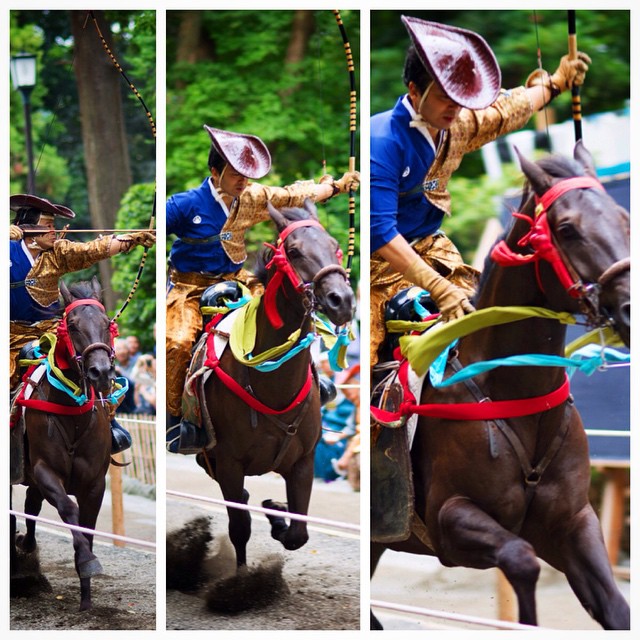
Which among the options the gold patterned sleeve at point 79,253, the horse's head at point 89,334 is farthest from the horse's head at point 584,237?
the gold patterned sleeve at point 79,253

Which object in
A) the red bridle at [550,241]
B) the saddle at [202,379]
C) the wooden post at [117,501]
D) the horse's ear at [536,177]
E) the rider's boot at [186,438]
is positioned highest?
the horse's ear at [536,177]

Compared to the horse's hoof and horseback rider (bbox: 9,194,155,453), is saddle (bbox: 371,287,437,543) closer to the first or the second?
the horse's hoof

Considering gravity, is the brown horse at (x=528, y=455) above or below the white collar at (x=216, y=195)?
below

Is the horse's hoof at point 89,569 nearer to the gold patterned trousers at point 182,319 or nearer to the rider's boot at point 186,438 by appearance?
the rider's boot at point 186,438

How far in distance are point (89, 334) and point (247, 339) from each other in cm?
71

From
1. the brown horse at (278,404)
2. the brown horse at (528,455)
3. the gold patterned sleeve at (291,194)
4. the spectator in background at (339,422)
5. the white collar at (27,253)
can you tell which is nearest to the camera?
the brown horse at (528,455)

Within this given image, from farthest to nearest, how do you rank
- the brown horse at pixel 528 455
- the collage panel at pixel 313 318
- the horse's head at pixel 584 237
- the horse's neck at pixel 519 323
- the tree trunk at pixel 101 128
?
the tree trunk at pixel 101 128
the collage panel at pixel 313 318
the horse's neck at pixel 519 323
the brown horse at pixel 528 455
the horse's head at pixel 584 237

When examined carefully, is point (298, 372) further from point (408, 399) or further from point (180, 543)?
point (180, 543)

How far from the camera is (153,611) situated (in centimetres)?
Result: 405

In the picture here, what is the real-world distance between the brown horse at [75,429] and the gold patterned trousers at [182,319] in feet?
0.86

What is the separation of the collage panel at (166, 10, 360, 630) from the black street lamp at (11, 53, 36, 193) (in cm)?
68

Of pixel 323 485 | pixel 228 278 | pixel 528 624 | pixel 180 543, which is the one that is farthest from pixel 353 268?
pixel 528 624

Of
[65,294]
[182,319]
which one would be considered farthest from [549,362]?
[65,294]

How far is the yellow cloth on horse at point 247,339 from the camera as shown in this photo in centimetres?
404
